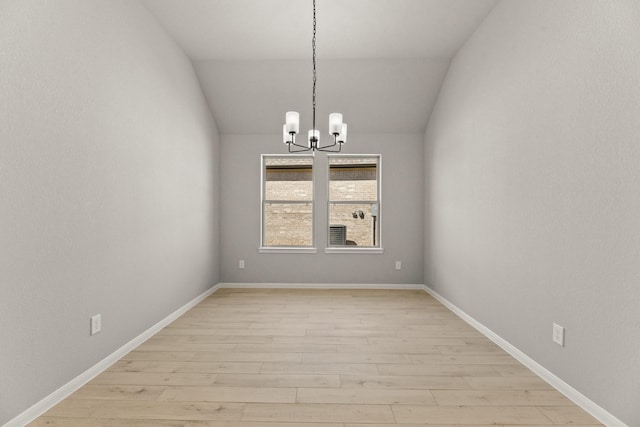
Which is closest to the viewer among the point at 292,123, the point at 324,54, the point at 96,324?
the point at 96,324

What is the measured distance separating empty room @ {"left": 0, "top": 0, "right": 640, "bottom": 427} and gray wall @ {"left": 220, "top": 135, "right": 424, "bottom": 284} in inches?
8.6

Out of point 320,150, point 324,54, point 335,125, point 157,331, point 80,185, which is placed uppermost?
point 324,54

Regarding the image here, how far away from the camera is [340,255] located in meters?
4.94

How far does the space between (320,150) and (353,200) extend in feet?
6.86

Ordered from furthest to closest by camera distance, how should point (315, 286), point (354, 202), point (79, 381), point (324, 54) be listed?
point (354, 202)
point (315, 286)
point (324, 54)
point (79, 381)

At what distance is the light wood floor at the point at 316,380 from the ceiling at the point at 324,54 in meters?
2.79

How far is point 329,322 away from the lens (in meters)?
3.31

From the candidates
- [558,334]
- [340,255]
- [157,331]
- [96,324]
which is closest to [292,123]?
[96,324]

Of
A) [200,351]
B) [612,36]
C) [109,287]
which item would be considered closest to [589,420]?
[612,36]

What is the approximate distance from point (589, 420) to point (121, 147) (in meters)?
3.44

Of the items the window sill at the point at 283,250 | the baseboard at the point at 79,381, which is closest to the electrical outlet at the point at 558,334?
the baseboard at the point at 79,381

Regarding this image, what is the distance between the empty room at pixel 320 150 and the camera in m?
1.71

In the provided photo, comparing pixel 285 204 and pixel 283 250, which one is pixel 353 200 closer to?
pixel 285 204

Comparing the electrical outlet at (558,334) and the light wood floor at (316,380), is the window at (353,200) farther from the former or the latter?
the electrical outlet at (558,334)
